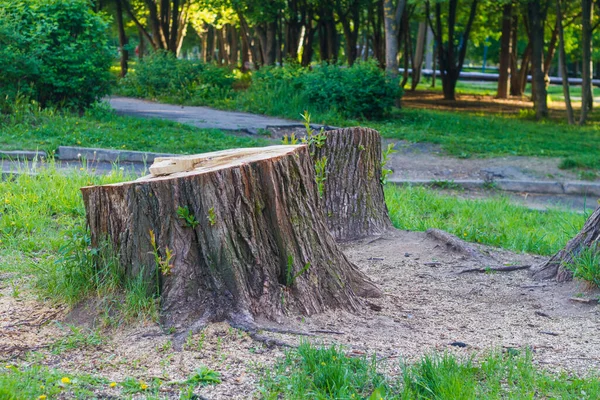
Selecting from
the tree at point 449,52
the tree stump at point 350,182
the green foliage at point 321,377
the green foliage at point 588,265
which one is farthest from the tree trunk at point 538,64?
the green foliage at point 321,377

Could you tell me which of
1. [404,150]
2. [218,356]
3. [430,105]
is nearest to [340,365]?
[218,356]

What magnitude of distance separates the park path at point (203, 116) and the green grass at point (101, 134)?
114 cm

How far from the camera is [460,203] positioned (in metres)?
8.60

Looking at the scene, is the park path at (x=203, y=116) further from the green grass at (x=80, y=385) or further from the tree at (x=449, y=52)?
the green grass at (x=80, y=385)

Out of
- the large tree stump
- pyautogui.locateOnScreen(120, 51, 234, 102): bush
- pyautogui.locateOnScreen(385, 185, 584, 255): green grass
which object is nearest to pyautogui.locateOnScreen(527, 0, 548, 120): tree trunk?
pyautogui.locateOnScreen(120, 51, 234, 102): bush

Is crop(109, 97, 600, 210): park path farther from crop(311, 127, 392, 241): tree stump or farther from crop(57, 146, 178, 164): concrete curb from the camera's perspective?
crop(311, 127, 392, 241): tree stump

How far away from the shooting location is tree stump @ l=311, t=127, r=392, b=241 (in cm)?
625

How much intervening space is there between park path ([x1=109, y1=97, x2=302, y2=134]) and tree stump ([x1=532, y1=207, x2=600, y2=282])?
9441 mm

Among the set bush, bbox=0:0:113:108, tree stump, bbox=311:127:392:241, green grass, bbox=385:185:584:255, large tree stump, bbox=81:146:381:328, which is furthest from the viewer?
bush, bbox=0:0:113:108

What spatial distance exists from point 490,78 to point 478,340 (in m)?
46.7

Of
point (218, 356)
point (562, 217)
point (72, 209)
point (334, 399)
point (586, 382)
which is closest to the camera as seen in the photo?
point (334, 399)

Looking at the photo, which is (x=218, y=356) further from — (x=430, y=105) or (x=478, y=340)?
(x=430, y=105)

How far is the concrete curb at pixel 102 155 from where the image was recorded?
1034 centimetres

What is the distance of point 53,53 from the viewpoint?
13.3m
